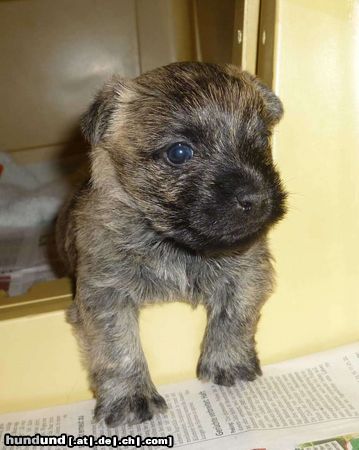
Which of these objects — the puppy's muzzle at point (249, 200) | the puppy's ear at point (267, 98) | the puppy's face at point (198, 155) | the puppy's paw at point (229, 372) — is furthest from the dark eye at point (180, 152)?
the puppy's paw at point (229, 372)

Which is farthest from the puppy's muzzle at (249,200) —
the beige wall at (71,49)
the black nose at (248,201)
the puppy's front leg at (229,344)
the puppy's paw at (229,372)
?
the beige wall at (71,49)

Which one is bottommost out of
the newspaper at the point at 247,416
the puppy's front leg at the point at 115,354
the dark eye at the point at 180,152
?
the newspaper at the point at 247,416

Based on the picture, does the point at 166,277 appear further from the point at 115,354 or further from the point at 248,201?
the point at 248,201

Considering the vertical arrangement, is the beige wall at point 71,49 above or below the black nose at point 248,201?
below

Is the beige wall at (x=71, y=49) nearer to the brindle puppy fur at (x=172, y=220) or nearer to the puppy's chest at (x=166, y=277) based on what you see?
the brindle puppy fur at (x=172, y=220)

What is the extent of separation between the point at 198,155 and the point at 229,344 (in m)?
0.68

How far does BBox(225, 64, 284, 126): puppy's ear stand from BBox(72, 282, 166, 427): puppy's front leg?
2.47ft

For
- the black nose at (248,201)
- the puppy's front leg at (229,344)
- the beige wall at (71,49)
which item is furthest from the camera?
the beige wall at (71,49)

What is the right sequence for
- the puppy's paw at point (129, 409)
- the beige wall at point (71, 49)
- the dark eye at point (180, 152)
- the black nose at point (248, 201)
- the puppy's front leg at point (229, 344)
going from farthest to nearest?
1. the beige wall at point (71, 49)
2. the puppy's front leg at point (229, 344)
3. the puppy's paw at point (129, 409)
4. the dark eye at point (180, 152)
5. the black nose at point (248, 201)

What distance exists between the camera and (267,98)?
185cm

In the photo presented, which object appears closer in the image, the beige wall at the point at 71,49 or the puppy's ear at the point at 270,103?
the puppy's ear at the point at 270,103

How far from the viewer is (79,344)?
6.37ft

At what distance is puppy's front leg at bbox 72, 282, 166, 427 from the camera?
182cm

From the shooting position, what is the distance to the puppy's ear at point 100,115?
182 cm
